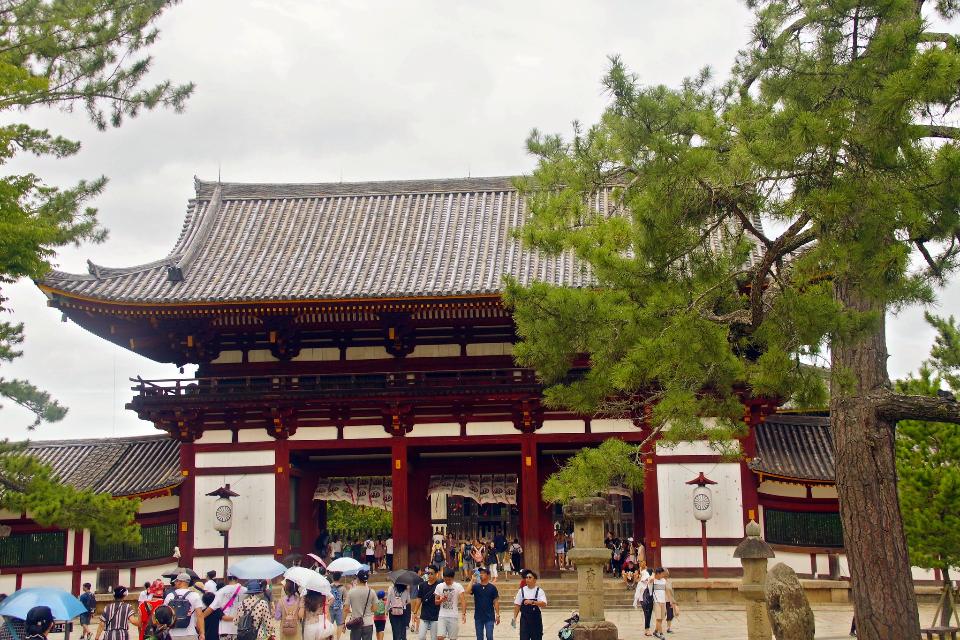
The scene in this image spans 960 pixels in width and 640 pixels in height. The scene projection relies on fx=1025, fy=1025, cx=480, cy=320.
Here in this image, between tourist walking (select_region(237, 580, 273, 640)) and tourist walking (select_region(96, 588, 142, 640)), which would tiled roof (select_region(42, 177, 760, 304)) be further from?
tourist walking (select_region(96, 588, 142, 640))

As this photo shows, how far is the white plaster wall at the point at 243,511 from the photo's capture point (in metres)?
24.1

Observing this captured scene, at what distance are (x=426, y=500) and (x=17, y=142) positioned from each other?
15.4 metres

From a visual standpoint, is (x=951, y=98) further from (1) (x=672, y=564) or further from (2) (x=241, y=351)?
(2) (x=241, y=351)

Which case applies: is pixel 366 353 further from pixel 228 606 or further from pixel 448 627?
pixel 228 606

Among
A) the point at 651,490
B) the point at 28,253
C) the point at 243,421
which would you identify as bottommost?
the point at 651,490

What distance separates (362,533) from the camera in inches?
1841

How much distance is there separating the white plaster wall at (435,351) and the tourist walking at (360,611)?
1072cm

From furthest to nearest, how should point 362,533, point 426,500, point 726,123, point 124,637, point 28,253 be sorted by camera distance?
1. point 362,533
2. point 426,500
3. point 28,253
4. point 124,637
5. point 726,123

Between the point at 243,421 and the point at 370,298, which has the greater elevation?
the point at 370,298

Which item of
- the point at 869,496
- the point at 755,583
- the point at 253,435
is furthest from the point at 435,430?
the point at 869,496

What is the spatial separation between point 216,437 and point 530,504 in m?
7.72

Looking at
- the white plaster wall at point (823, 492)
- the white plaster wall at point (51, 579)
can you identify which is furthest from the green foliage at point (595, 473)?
the white plaster wall at point (51, 579)

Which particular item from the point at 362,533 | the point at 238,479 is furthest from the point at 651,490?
the point at 362,533

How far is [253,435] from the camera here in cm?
2475
